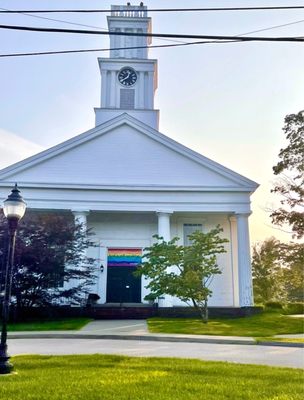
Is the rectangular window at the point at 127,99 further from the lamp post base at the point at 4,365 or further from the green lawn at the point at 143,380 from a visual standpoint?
the lamp post base at the point at 4,365

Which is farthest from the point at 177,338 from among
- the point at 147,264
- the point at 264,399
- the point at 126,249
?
the point at 126,249

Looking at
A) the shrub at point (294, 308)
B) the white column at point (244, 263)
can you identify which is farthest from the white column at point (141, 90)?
the shrub at point (294, 308)

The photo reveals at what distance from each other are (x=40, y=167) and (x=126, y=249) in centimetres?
675

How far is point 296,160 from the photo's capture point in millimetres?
22422

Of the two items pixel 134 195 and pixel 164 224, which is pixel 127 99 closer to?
pixel 134 195

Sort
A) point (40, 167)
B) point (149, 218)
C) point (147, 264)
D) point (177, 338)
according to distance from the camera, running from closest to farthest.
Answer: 1. point (177, 338)
2. point (147, 264)
3. point (40, 167)
4. point (149, 218)

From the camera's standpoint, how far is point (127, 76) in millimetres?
32188

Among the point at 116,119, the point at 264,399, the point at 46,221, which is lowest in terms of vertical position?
the point at 264,399

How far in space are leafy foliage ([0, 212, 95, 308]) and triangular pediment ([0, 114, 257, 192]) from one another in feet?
14.2

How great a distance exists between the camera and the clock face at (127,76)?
3200cm

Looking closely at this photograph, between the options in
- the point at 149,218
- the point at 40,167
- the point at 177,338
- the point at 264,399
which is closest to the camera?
the point at 264,399

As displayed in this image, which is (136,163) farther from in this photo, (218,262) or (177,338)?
(177,338)

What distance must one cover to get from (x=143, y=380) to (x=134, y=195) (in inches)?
726

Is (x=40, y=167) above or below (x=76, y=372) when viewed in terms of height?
above
